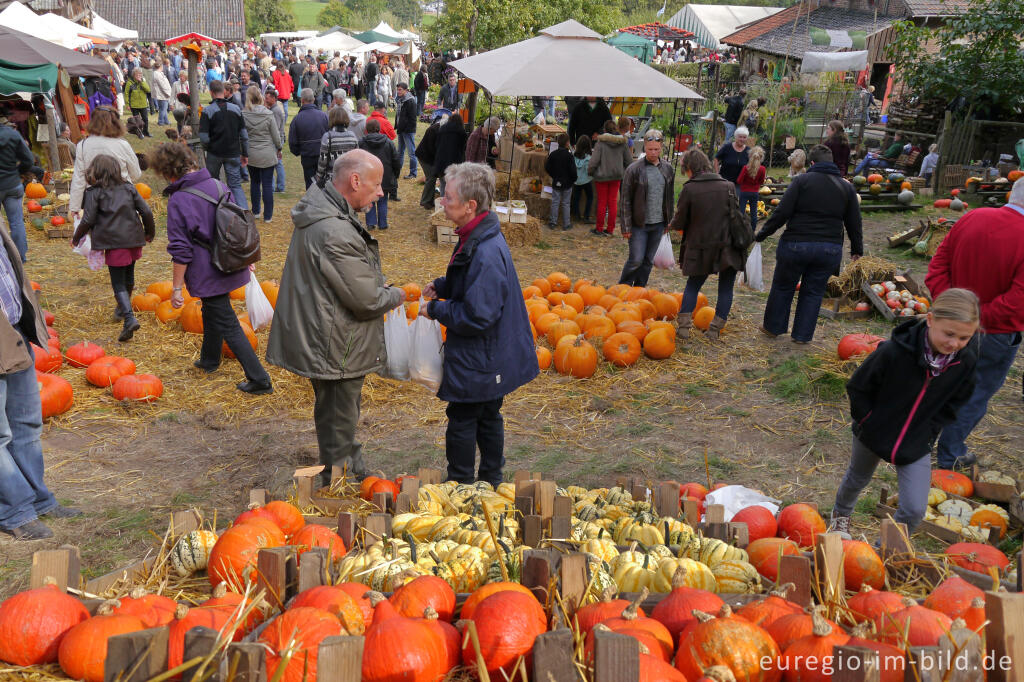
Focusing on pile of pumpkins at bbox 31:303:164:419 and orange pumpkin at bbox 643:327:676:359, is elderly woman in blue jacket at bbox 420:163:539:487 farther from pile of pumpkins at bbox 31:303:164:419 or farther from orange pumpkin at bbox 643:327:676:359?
orange pumpkin at bbox 643:327:676:359

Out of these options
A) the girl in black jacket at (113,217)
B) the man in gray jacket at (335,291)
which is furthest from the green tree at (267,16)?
the man in gray jacket at (335,291)

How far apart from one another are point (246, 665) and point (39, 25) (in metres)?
20.6

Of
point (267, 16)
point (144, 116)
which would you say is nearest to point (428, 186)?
point (144, 116)

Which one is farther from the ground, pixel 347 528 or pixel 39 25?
pixel 39 25

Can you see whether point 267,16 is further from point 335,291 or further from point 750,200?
point 335,291

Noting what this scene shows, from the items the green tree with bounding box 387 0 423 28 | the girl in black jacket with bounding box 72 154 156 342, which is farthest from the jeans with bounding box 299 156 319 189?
the green tree with bounding box 387 0 423 28

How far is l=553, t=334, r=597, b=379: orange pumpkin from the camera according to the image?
7.24 m

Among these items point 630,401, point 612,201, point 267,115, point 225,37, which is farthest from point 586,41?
point 225,37

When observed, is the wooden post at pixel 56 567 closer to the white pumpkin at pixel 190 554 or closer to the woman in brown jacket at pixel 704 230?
the white pumpkin at pixel 190 554

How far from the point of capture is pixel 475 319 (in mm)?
4152

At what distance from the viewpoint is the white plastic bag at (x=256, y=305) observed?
6988 millimetres

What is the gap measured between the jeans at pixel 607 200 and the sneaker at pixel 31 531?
10.1m

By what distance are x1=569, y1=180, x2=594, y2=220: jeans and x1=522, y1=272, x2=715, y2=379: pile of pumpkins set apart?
545 centimetres

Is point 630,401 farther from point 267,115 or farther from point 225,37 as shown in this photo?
point 225,37
